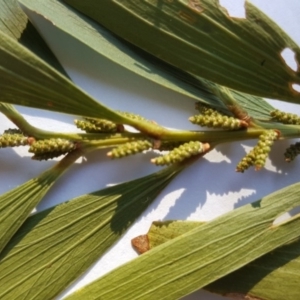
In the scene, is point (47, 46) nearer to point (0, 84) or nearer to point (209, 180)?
point (0, 84)

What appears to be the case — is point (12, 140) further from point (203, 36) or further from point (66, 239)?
point (203, 36)

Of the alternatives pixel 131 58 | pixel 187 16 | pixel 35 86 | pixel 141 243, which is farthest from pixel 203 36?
pixel 141 243

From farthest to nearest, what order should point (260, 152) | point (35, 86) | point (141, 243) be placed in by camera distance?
point (141, 243)
point (260, 152)
point (35, 86)

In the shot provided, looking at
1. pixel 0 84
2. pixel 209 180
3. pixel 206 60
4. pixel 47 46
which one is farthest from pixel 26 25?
pixel 209 180

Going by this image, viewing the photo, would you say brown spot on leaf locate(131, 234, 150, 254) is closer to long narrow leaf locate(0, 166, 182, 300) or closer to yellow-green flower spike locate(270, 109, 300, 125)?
long narrow leaf locate(0, 166, 182, 300)

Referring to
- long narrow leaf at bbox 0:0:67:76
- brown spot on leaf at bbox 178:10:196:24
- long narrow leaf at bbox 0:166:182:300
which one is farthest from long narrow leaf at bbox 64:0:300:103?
long narrow leaf at bbox 0:166:182:300

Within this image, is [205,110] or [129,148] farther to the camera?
[205,110]

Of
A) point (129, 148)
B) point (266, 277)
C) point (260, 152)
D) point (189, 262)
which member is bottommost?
point (266, 277)

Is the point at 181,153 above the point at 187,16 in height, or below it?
below
